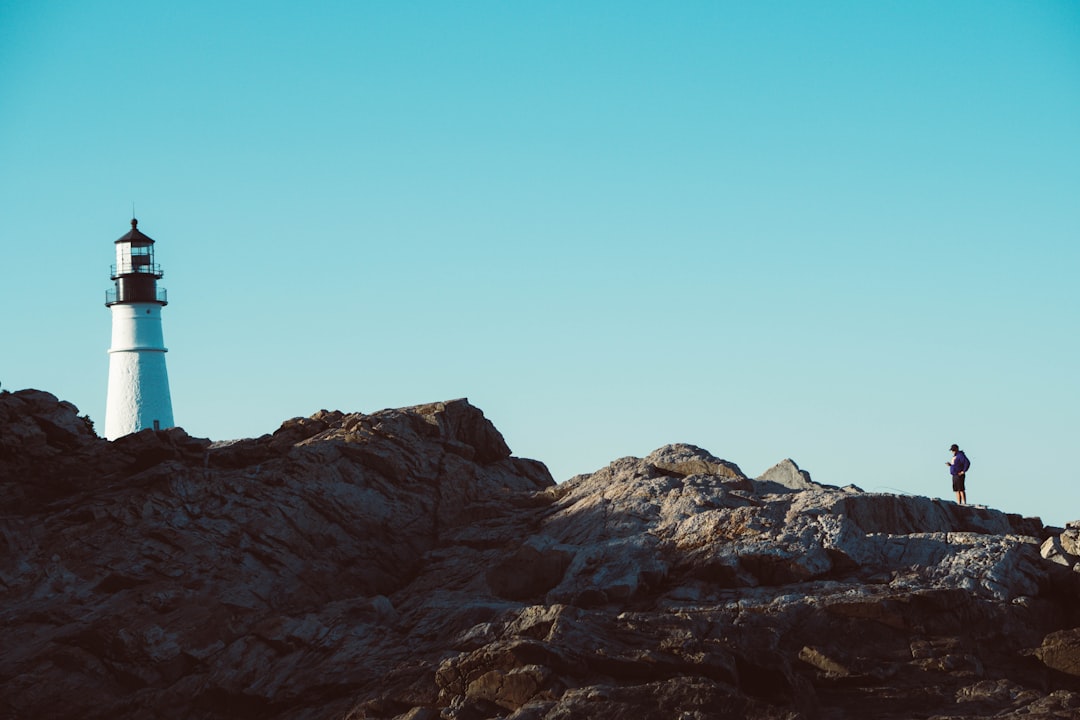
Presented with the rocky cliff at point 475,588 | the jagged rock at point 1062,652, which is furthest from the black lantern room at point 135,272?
the jagged rock at point 1062,652

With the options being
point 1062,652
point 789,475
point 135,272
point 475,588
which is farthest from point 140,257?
point 1062,652

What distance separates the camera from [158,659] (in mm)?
25750

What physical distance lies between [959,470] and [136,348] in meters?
34.4

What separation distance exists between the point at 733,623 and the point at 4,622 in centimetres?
1244

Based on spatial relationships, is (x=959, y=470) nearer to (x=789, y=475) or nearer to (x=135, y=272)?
(x=789, y=475)

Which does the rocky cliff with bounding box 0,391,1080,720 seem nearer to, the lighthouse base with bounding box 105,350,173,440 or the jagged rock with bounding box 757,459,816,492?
the jagged rock with bounding box 757,459,816,492

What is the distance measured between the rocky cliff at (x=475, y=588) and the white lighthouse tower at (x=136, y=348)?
2601 centimetres

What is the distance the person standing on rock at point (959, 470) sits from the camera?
35375 mm

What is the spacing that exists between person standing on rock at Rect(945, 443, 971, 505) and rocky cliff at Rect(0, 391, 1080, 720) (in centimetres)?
205

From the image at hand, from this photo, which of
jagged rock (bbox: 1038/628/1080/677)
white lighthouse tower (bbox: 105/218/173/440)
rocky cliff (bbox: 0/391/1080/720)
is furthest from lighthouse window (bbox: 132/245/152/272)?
jagged rock (bbox: 1038/628/1080/677)

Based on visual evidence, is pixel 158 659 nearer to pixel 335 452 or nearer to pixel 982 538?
pixel 335 452

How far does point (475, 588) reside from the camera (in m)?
27.3

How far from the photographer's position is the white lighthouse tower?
5812 centimetres

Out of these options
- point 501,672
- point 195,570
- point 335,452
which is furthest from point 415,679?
point 335,452
